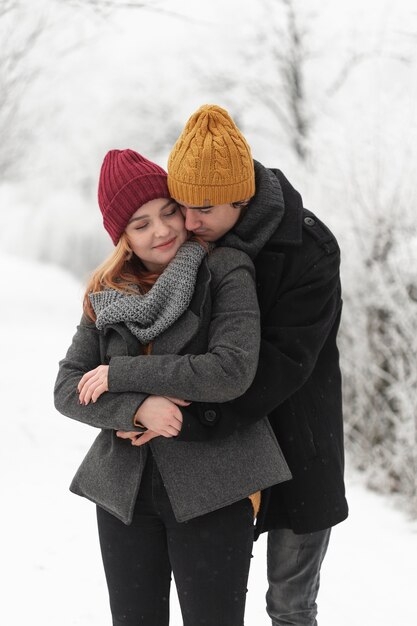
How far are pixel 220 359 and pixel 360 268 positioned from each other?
11.8 ft

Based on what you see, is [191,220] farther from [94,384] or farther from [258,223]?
[94,384]

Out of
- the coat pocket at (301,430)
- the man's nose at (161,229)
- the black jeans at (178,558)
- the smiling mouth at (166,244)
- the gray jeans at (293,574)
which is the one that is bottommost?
the gray jeans at (293,574)

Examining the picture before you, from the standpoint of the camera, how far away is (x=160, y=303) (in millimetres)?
1972

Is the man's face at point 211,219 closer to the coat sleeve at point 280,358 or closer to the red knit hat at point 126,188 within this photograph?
the red knit hat at point 126,188

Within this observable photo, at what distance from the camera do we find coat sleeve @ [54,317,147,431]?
191cm

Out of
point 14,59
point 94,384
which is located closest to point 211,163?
point 94,384

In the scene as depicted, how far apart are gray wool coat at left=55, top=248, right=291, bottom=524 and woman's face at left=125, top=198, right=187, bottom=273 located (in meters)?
0.11

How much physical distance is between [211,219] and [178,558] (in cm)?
86

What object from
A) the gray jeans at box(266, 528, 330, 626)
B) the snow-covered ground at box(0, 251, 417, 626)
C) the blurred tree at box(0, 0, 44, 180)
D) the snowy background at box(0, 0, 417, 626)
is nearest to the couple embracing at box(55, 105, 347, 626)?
the gray jeans at box(266, 528, 330, 626)

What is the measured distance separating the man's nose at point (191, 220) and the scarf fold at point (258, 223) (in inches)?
3.6

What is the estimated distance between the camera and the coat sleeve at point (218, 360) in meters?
1.83

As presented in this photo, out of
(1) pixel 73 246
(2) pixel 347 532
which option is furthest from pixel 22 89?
(2) pixel 347 532

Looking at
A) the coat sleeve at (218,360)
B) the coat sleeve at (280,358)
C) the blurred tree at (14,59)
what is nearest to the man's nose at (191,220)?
the coat sleeve at (218,360)

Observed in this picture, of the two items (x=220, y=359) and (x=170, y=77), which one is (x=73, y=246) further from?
(x=220, y=359)
